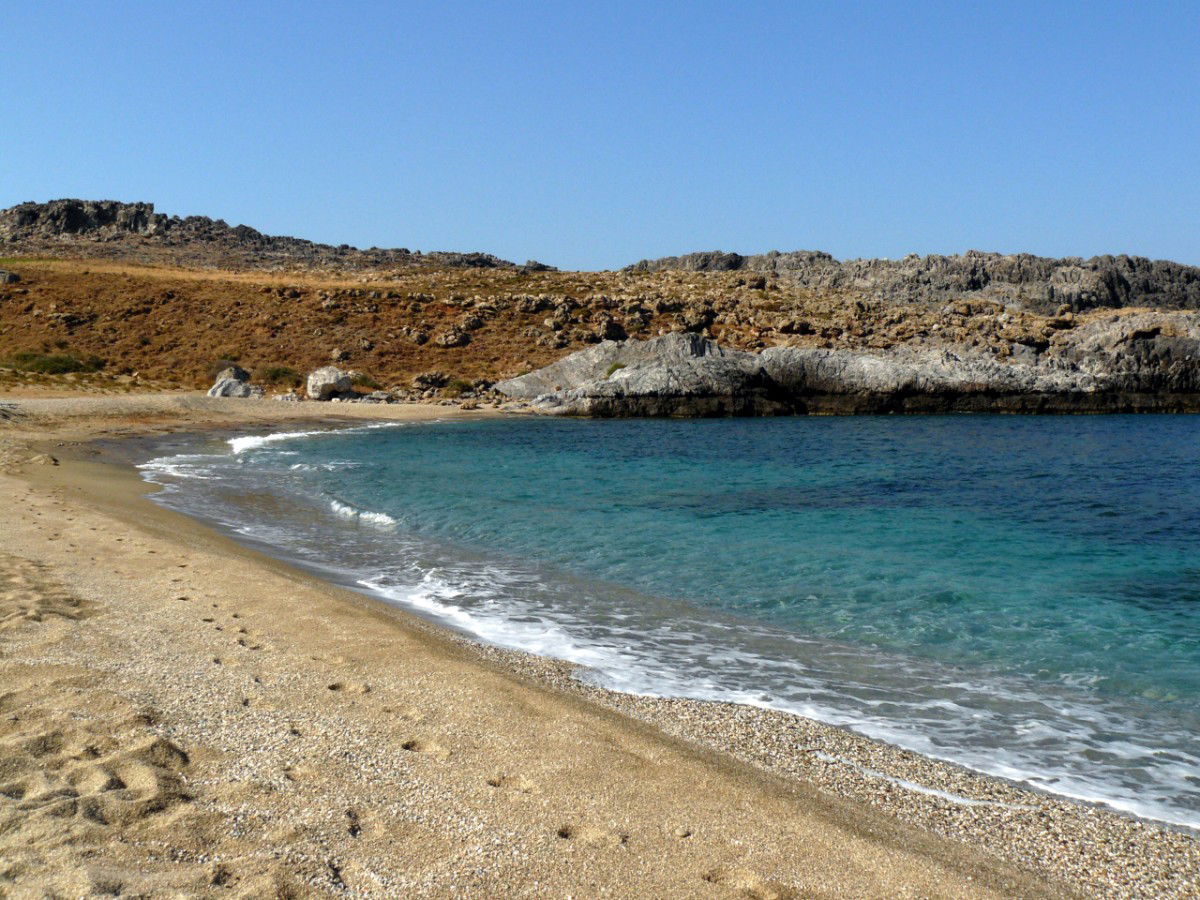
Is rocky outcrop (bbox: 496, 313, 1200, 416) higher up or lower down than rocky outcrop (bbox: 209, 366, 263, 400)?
higher up

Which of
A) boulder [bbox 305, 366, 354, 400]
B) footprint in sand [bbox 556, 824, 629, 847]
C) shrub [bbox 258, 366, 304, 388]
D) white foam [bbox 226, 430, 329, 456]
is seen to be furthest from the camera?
shrub [bbox 258, 366, 304, 388]

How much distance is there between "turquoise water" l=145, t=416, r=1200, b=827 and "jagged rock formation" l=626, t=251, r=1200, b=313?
158ft

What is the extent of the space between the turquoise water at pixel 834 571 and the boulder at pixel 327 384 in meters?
16.3

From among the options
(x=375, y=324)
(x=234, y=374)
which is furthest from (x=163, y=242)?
(x=234, y=374)

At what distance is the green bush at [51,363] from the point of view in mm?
39750

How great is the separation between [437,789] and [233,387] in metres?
39.7

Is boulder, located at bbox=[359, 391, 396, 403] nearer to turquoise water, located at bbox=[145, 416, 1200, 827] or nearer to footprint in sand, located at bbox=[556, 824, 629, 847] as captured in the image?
turquoise water, located at bbox=[145, 416, 1200, 827]

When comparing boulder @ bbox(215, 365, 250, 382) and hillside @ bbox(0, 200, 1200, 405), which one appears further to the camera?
hillside @ bbox(0, 200, 1200, 405)

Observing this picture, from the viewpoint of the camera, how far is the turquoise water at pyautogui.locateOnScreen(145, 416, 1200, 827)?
6.61 meters

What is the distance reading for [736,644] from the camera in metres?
8.25

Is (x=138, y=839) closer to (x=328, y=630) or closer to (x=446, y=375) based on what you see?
(x=328, y=630)

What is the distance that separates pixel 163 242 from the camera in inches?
3339

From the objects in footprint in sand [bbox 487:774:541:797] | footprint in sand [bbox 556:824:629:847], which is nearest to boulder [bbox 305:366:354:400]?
footprint in sand [bbox 487:774:541:797]

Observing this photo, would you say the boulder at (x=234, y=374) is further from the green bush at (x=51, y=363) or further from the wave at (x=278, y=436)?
the wave at (x=278, y=436)
